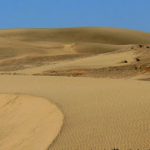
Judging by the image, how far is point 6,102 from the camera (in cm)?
1653

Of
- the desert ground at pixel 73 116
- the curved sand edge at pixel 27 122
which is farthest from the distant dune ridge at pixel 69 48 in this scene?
the curved sand edge at pixel 27 122

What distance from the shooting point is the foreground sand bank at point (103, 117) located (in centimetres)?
952

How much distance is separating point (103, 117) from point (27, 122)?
237 cm

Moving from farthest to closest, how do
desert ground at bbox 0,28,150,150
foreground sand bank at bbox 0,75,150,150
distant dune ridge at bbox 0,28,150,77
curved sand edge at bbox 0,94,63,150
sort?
distant dune ridge at bbox 0,28,150,77, curved sand edge at bbox 0,94,63,150, desert ground at bbox 0,28,150,150, foreground sand bank at bbox 0,75,150,150

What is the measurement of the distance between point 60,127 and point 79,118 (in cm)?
83

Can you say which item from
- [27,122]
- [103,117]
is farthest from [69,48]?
[103,117]

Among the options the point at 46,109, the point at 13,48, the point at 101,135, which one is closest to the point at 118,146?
the point at 101,135

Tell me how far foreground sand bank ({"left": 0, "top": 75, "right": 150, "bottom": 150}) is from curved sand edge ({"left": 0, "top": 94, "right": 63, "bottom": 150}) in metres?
0.25

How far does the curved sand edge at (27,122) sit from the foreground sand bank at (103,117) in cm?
25

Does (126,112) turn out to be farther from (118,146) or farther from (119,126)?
(118,146)

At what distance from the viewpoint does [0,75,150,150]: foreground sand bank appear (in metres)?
9.52

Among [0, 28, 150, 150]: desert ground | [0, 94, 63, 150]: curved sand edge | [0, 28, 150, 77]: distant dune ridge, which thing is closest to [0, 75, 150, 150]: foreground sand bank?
[0, 28, 150, 150]: desert ground

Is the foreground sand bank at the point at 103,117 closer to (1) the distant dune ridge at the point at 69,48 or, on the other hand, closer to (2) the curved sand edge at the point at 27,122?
(2) the curved sand edge at the point at 27,122

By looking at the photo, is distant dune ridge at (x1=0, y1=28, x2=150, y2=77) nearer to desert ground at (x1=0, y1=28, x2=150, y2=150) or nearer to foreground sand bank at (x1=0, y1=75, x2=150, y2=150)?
desert ground at (x1=0, y1=28, x2=150, y2=150)
